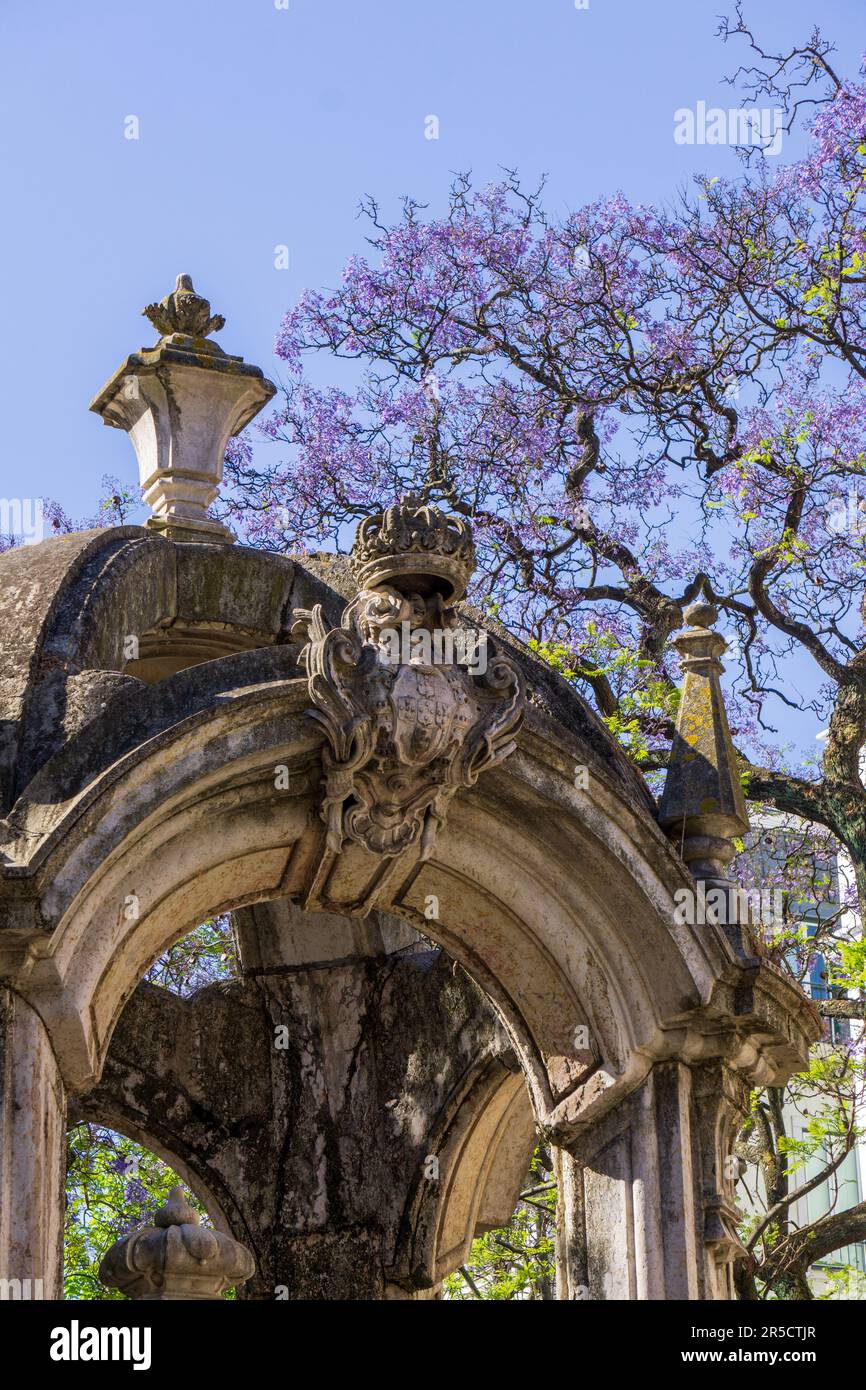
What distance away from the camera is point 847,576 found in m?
15.2

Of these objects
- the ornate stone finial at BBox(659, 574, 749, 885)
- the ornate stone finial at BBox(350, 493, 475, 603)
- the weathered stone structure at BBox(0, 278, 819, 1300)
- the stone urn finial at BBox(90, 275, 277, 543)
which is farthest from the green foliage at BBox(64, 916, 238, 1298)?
the ornate stone finial at BBox(350, 493, 475, 603)

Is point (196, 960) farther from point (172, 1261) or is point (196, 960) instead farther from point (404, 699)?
point (404, 699)

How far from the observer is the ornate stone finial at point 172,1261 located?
7.96 meters

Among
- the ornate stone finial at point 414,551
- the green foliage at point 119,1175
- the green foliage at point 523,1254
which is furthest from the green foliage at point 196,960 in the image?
the ornate stone finial at point 414,551

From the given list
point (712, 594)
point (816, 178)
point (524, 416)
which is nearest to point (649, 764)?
point (712, 594)


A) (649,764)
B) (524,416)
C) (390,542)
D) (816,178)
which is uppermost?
(816,178)

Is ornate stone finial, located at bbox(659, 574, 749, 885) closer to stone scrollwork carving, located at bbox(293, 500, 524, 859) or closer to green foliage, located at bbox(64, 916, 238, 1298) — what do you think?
stone scrollwork carving, located at bbox(293, 500, 524, 859)

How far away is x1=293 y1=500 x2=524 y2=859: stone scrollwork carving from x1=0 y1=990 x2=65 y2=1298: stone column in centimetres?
142

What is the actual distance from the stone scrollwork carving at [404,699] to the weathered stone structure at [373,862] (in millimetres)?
13

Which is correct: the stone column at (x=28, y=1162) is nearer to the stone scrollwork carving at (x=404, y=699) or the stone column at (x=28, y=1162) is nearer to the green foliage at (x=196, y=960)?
the stone scrollwork carving at (x=404, y=699)

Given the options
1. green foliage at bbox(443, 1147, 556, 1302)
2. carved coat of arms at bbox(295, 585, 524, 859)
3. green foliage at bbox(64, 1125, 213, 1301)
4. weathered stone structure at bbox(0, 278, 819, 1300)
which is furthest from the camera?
green foliage at bbox(443, 1147, 556, 1302)

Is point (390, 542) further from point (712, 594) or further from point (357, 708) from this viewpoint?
point (712, 594)

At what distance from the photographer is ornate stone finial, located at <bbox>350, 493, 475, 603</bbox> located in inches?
317
